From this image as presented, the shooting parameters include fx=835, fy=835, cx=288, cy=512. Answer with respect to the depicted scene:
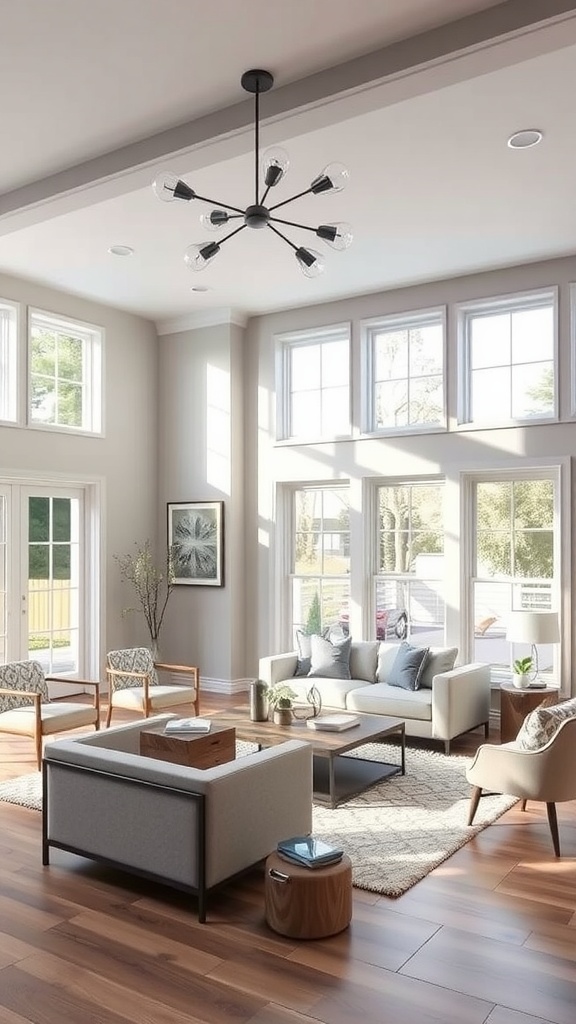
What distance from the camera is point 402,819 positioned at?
4746 mm

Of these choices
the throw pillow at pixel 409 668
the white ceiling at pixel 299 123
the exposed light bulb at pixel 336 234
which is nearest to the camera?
the white ceiling at pixel 299 123

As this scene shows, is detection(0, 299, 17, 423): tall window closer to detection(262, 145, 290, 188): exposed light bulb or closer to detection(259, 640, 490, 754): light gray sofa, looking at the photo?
detection(259, 640, 490, 754): light gray sofa

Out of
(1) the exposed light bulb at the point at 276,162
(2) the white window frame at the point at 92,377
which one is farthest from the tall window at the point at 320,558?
(1) the exposed light bulb at the point at 276,162

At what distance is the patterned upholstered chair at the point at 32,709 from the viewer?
18.9ft

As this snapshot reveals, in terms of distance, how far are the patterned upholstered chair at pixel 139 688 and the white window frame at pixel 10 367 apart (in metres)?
2.46

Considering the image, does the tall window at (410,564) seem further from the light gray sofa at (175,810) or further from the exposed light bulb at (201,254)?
the exposed light bulb at (201,254)

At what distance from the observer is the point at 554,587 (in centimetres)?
695

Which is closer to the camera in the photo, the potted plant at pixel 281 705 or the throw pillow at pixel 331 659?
the potted plant at pixel 281 705

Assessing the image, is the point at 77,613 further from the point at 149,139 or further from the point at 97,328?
the point at 149,139

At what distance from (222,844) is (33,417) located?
17.8 ft

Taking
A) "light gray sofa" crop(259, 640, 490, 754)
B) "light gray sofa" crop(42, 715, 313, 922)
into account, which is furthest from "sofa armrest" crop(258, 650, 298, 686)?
"light gray sofa" crop(42, 715, 313, 922)

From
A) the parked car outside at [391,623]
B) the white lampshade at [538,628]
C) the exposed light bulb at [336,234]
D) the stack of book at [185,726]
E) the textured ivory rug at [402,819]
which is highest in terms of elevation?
the exposed light bulb at [336,234]

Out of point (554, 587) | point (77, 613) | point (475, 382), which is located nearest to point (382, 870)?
point (554, 587)

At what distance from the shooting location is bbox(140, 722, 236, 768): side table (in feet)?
14.5
